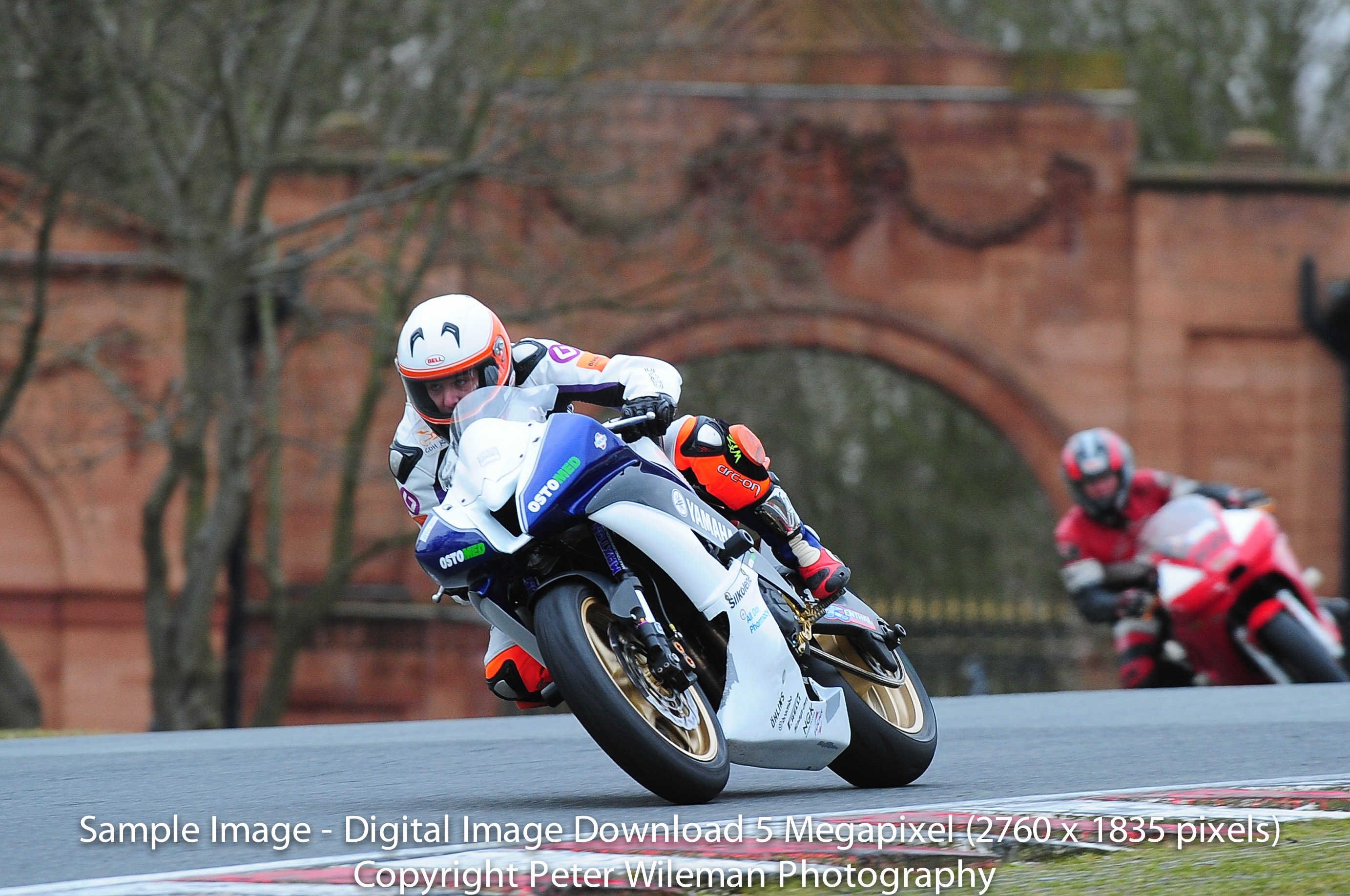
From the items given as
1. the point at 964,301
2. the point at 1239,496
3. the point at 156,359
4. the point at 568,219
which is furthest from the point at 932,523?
the point at 1239,496

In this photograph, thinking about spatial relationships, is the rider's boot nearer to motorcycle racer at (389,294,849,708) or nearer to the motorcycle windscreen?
motorcycle racer at (389,294,849,708)

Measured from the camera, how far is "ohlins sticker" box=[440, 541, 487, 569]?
17.3 ft

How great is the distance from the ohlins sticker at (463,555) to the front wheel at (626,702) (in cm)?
20

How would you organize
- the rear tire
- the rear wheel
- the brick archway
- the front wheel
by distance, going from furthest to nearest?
the brick archway → the rear tire → the rear wheel → the front wheel

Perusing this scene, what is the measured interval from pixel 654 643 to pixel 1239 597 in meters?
6.58

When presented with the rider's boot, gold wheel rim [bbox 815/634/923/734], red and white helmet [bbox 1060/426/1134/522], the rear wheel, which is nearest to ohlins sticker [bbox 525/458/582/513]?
the rider's boot

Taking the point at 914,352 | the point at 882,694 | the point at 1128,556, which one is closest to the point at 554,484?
the point at 882,694

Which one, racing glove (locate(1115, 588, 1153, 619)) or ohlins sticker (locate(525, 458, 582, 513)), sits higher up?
ohlins sticker (locate(525, 458, 582, 513))

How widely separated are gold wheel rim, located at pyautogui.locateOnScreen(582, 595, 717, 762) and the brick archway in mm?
16194

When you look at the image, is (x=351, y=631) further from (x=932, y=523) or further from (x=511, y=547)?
(x=511, y=547)

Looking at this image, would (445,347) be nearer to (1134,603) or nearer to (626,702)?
(626,702)

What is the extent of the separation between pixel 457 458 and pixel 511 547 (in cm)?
38

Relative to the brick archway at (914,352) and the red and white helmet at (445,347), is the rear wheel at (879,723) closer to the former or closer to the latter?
the red and white helmet at (445,347)

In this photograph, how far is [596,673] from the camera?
496cm
